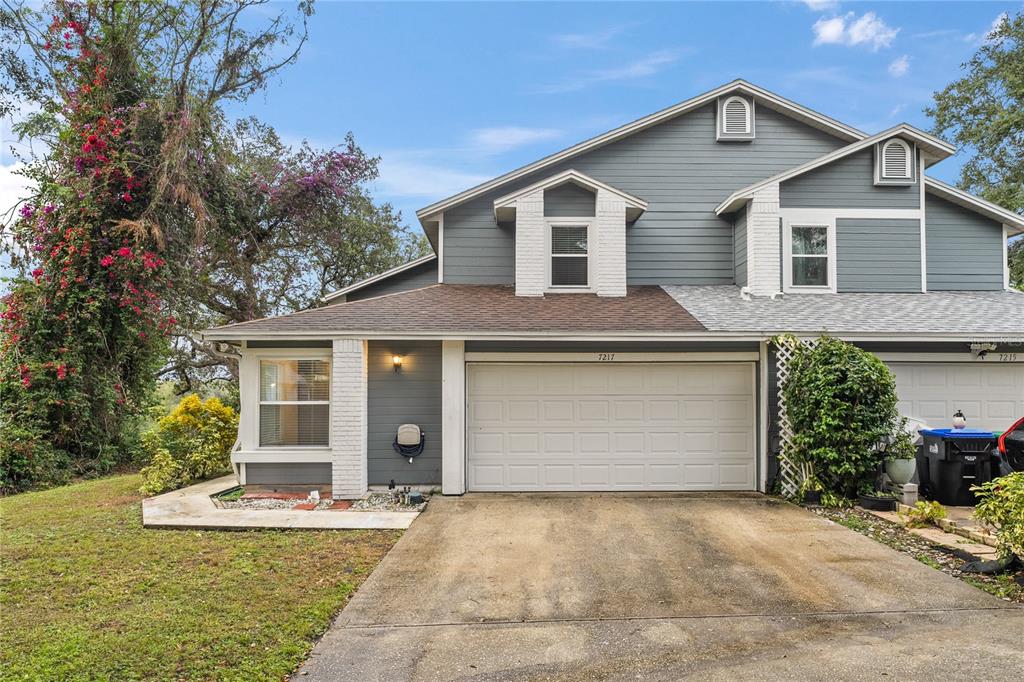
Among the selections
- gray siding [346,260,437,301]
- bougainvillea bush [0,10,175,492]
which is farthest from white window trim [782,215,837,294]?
bougainvillea bush [0,10,175,492]

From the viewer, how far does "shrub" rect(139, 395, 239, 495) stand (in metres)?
9.59

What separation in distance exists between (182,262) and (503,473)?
361 inches

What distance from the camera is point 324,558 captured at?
226 inches

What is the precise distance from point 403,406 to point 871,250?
9015 millimetres

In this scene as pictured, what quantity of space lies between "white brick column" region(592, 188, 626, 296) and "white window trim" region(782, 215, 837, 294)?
3020mm

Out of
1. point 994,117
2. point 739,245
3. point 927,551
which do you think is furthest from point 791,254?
point 994,117

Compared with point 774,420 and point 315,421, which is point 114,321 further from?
point 774,420

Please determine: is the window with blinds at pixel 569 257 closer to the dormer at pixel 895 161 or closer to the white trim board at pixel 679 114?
the white trim board at pixel 679 114

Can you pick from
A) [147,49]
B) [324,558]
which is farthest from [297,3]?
[324,558]

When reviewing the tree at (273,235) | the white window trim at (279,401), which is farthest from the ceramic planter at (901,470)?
the tree at (273,235)

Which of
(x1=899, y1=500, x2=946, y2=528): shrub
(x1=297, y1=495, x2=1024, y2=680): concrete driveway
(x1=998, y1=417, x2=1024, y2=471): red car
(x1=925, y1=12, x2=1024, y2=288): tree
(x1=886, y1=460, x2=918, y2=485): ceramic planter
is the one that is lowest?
(x1=297, y1=495, x2=1024, y2=680): concrete driveway

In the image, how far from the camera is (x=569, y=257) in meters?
10.6

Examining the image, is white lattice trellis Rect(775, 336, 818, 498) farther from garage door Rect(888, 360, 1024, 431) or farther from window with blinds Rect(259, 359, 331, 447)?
window with blinds Rect(259, 359, 331, 447)

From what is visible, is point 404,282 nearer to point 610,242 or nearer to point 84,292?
point 610,242
